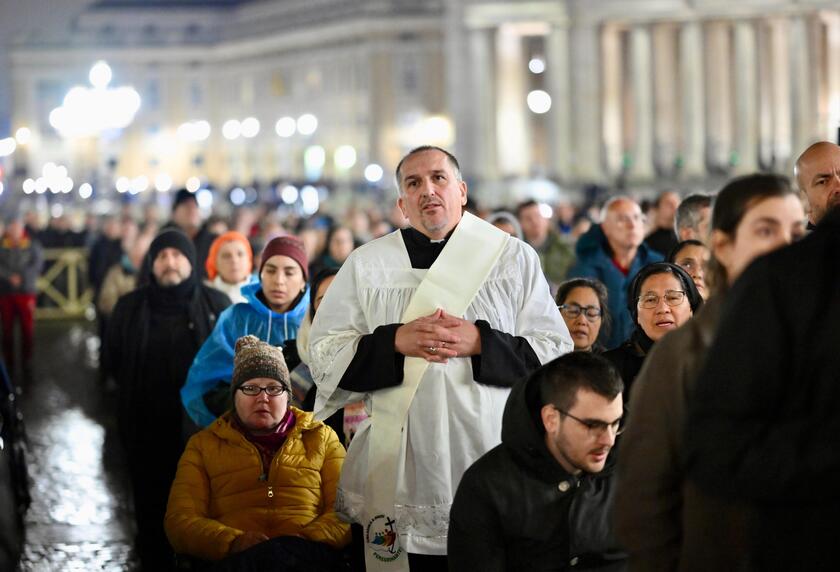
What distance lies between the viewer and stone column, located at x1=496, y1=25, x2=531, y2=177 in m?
60.3

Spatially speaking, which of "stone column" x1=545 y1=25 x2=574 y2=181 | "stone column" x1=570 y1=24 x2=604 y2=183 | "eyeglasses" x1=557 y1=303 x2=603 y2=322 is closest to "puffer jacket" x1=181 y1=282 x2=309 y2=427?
"eyeglasses" x1=557 y1=303 x2=603 y2=322

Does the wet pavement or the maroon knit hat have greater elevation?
the maroon knit hat

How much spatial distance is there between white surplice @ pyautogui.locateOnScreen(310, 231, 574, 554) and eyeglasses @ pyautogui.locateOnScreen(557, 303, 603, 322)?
2.15m

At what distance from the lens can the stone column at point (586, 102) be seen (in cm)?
5825

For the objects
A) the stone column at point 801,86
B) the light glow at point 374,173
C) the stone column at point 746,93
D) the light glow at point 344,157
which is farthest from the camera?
the light glow at point 344,157

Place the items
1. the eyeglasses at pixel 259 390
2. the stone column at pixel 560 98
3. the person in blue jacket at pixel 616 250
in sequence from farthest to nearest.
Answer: the stone column at pixel 560 98 < the person in blue jacket at pixel 616 250 < the eyeglasses at pixel 259 390

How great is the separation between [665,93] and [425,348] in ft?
197

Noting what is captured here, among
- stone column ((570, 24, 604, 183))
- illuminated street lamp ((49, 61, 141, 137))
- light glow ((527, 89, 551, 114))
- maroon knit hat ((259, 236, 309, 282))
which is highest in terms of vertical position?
light glow ((527, 89, 551, 114))

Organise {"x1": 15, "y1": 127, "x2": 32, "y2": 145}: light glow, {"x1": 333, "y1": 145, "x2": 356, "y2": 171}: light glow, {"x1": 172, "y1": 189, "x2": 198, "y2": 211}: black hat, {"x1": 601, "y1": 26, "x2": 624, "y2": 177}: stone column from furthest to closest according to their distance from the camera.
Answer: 1. {"x1": 15, "y1": 127, "x2": 32, "y2": 145}: light glow
2. {"x1": 333, "y1": 145, "x2": 356, "y2": 171}: light glow
3. {"x1": 601, "y1": 26, "x2": 624, "y2": 177}: stone column
4. {"x1": 172, "y1": 189, "x2": 198, "y2": 211}: black hat

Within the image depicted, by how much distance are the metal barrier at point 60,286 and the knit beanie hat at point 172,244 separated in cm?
1969

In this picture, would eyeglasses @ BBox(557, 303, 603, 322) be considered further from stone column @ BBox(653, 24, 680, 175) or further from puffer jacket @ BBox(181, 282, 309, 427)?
stone column @ BBox(653, 24, 680, 175)

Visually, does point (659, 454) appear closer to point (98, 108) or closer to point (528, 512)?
point (528, 512)

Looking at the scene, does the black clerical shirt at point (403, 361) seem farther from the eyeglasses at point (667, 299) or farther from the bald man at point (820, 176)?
the bald man at point (820, 176)

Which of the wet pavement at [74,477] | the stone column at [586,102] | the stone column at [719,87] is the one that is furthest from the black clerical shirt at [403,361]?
the stone column at [719,87]
